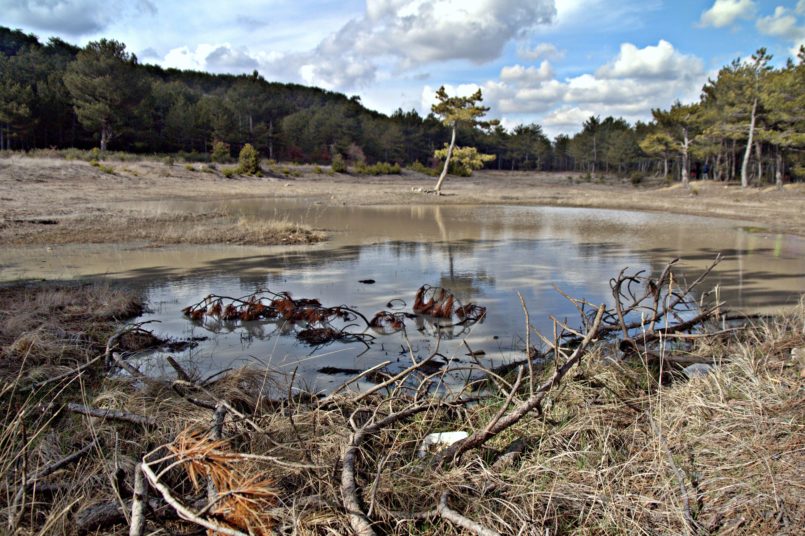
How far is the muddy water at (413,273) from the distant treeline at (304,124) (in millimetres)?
30265

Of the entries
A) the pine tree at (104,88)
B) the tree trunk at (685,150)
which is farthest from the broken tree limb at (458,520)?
the pine tree at (104,88)

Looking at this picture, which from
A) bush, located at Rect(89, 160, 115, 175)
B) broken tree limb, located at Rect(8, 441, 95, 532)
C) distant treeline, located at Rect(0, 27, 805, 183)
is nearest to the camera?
broken tree limb, located at Rect(8, 441, 95, 532)

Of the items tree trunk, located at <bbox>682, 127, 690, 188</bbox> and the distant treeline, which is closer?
the distant treeline

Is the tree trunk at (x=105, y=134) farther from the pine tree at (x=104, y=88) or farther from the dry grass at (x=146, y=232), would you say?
the dry grass at (x=146, y=232)

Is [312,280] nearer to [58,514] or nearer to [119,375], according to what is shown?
[119,375]

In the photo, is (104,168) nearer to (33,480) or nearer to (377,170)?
(377,170)

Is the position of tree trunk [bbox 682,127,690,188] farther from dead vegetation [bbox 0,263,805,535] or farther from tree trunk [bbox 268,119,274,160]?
dead vegetation [bbox 0,263,805,535]

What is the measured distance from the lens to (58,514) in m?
2.28

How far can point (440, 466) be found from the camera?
9.28ft

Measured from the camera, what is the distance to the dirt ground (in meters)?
15.0

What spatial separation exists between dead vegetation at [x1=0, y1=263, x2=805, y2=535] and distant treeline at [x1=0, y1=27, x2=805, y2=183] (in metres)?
43.4

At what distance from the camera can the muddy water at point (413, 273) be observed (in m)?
6.26

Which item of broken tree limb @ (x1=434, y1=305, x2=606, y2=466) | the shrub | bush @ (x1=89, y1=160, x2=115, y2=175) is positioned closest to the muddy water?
broken tree limb @ (x1=434, y1=305, x2=606, y2=466)

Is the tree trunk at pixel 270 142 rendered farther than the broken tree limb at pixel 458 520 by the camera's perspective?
Yes
